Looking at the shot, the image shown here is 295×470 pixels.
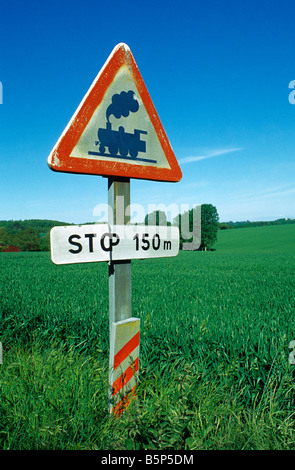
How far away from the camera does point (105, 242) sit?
2.18 metres

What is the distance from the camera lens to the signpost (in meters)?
2.07

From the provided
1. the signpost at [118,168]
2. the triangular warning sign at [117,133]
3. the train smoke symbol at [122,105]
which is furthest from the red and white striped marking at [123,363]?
the train smoke symbol at [122,105]

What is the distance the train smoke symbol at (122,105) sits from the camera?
87.8 inches

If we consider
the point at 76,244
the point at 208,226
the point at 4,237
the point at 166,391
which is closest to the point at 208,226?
the point at 208,226

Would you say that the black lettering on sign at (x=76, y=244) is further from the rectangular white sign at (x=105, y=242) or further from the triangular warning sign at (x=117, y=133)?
the triangular warning sign at (x=117, y=133)

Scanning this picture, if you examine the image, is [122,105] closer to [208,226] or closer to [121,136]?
[121,136]

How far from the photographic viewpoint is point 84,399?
7.24 ft

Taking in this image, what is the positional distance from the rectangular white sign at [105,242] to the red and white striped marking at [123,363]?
504 mm

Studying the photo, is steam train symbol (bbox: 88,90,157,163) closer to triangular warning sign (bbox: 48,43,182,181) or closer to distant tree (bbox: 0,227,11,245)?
triangular warning sign (bbox: 48,43,182,181)

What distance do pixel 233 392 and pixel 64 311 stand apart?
2790 mm

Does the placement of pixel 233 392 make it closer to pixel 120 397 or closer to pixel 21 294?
pixel 120 397

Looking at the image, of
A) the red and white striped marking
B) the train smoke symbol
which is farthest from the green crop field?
the train smoke symbol

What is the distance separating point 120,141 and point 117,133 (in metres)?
0.06
